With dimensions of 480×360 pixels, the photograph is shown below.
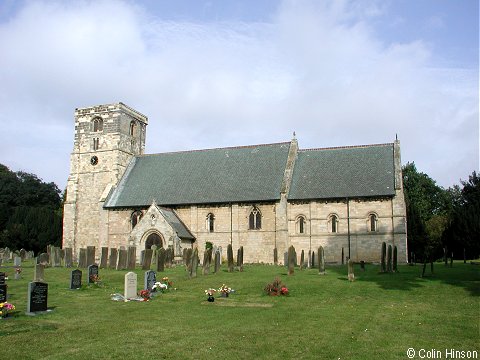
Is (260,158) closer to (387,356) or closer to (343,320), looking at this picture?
(343,320)

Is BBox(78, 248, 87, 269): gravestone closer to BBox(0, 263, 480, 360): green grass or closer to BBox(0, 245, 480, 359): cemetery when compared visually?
BBox(0, 245, 480, 359): cemetery

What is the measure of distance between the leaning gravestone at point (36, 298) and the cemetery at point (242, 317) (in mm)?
30

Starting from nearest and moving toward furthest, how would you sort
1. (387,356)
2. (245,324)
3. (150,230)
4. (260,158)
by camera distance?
(387,356) < (245,324) < (150,230) < (260,158)

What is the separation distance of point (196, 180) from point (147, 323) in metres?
28.4

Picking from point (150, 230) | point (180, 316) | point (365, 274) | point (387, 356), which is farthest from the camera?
point (150, 230)

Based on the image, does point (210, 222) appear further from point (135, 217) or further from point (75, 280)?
point (75, 280)

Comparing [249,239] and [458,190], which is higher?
[458,190]

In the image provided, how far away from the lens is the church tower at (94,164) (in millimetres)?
42625

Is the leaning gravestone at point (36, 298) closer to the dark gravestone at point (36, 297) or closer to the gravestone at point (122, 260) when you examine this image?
the dark gravestone at point (36, 297)

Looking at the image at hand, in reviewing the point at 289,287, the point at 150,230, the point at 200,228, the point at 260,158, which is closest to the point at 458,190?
the point at 260,158

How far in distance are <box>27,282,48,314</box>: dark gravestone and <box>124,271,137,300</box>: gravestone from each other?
128 inches

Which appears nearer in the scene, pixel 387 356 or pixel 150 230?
pixel 387 356

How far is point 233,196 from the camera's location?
37938 mm

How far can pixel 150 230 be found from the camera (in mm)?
35844
